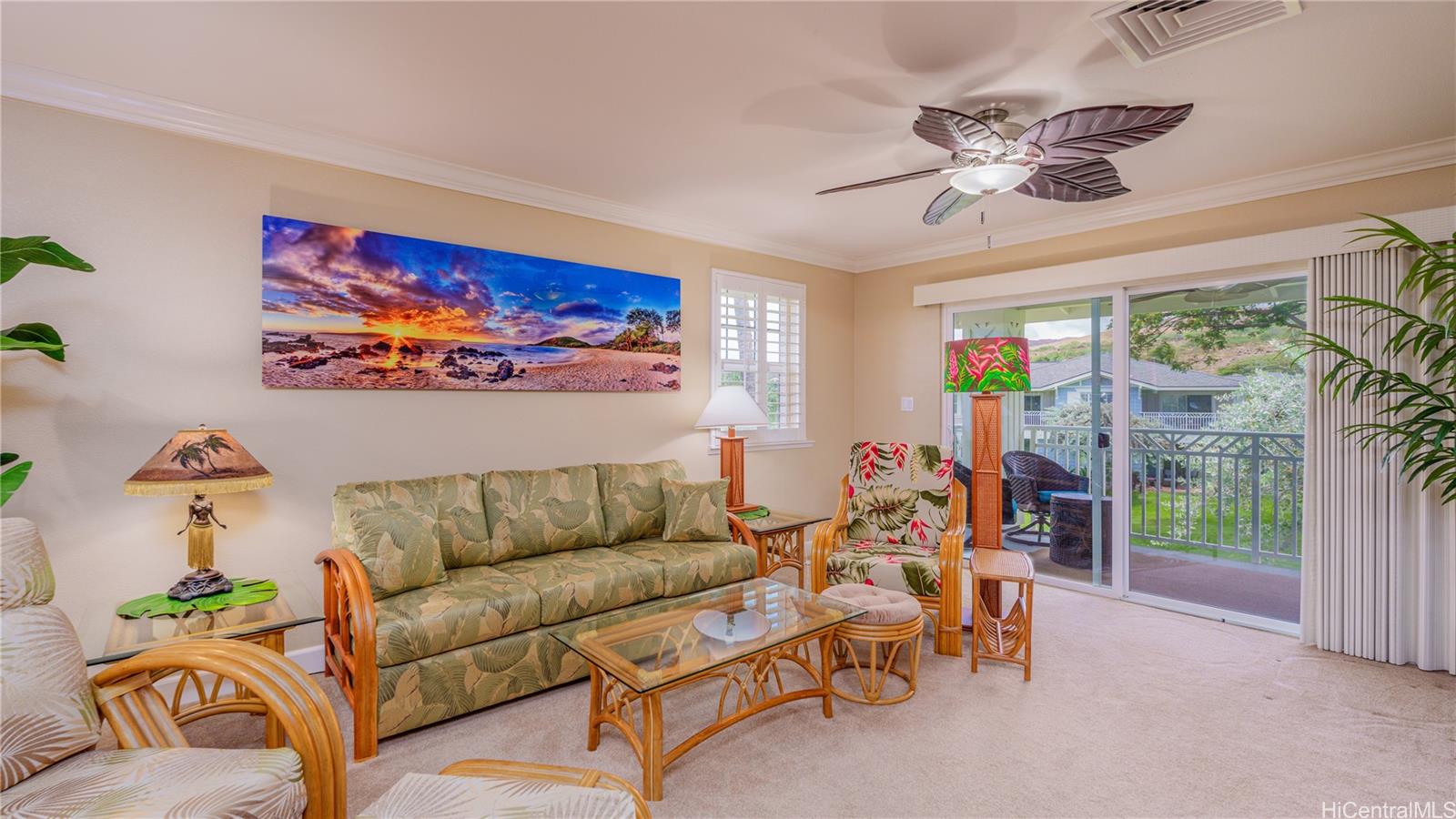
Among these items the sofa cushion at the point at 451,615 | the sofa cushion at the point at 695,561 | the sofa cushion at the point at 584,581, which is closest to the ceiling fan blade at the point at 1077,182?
the sofa cushion at the point at 695,561

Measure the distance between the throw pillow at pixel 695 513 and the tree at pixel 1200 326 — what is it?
2913 millimetres

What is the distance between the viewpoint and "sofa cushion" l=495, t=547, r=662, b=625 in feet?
8.96

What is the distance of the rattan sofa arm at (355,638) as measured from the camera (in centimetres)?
222

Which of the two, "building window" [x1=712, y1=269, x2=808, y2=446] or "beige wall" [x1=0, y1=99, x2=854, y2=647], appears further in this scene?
"building window" [x1=712, y1=269, x2=808, y2=446]

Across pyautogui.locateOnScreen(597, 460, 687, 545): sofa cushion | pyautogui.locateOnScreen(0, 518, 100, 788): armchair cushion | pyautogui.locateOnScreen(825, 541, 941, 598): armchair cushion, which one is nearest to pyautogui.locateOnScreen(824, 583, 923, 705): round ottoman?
pyautogui.locateOnScreen(825, 541, 941, 598): armchair cushion

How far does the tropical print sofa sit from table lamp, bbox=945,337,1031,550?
1360 mm

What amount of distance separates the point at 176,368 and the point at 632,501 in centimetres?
215

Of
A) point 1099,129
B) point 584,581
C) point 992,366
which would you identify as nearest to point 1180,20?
point 1099,129

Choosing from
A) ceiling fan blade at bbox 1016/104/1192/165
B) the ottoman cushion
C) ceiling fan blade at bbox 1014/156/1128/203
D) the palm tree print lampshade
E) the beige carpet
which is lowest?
the beige carpet

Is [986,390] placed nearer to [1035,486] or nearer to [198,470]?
[1035,486]

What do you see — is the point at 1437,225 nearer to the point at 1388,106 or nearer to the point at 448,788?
the point at 1388,106

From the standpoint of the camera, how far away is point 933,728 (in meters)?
2.42

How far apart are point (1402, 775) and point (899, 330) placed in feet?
12.2

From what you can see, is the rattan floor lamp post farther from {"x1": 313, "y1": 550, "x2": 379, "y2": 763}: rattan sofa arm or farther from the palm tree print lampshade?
the palm tree print lampshade
